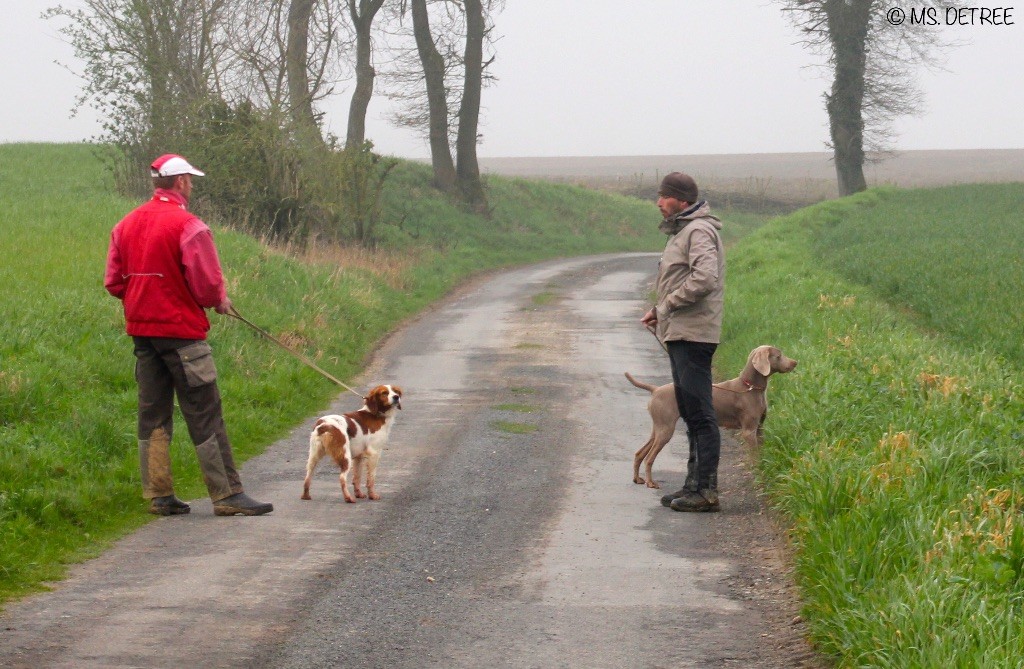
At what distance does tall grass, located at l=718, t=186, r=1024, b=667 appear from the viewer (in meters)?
4.73

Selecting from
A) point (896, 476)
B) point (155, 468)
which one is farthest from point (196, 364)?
point (896, 476)

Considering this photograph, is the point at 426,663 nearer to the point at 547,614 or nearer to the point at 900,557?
the point at 547,614

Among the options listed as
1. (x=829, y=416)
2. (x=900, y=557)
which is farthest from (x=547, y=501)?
(x=900, y=557)

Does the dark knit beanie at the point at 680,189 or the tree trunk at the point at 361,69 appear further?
the tree trunk at the point at 361,69

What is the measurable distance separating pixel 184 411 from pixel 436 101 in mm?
32333

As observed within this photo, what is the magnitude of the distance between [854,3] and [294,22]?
2291 cm

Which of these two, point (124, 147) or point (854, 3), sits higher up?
point (854, 3)

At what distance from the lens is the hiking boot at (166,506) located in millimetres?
7836

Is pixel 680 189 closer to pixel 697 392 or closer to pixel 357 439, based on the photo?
pixel 697 392

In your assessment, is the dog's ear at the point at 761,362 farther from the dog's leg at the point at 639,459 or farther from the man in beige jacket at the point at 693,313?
the dog's leg at the point at 639,459

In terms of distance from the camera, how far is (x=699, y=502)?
7.87 m

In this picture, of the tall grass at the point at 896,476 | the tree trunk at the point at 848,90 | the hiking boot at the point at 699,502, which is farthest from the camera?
the tree trunk at the point at 848,90

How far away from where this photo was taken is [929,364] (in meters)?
11.2

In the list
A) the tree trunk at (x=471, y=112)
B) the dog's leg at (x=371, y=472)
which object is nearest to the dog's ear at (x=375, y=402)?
the dog's leg at (x=371, y=472)
